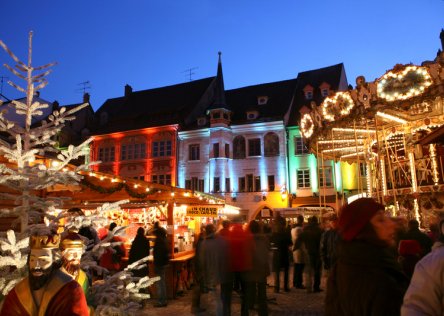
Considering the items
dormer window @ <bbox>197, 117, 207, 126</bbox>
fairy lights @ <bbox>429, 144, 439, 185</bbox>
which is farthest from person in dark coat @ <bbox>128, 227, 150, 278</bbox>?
dormer window @ <bbox>197, 117, 207, 126</bbox>

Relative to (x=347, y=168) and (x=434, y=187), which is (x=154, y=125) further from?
(x=434, y=187)

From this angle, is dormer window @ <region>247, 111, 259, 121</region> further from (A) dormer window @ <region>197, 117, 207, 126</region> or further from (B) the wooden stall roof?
(B) the wooden stall roof

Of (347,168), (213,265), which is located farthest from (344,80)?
(213,265)

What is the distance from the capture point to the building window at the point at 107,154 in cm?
3681

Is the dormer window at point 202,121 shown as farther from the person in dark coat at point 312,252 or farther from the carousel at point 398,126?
the person in dark coat at point 312,252

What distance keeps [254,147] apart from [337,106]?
18333 millimetres

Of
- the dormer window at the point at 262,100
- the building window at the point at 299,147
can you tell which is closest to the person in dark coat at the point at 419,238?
the building window at the point at 299,147

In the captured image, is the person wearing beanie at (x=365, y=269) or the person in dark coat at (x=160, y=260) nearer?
the person wearing beanie at (x=365, y=269)

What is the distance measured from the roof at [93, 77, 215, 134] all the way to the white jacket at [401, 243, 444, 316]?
109ft

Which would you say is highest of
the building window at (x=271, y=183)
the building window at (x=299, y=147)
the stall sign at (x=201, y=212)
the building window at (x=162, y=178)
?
the building window at (x=299, y=147)

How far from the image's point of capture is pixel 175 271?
10.9 metres

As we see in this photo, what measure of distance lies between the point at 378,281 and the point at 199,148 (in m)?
31.3

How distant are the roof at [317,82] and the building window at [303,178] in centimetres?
454

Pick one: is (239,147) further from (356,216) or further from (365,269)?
(365,269)
